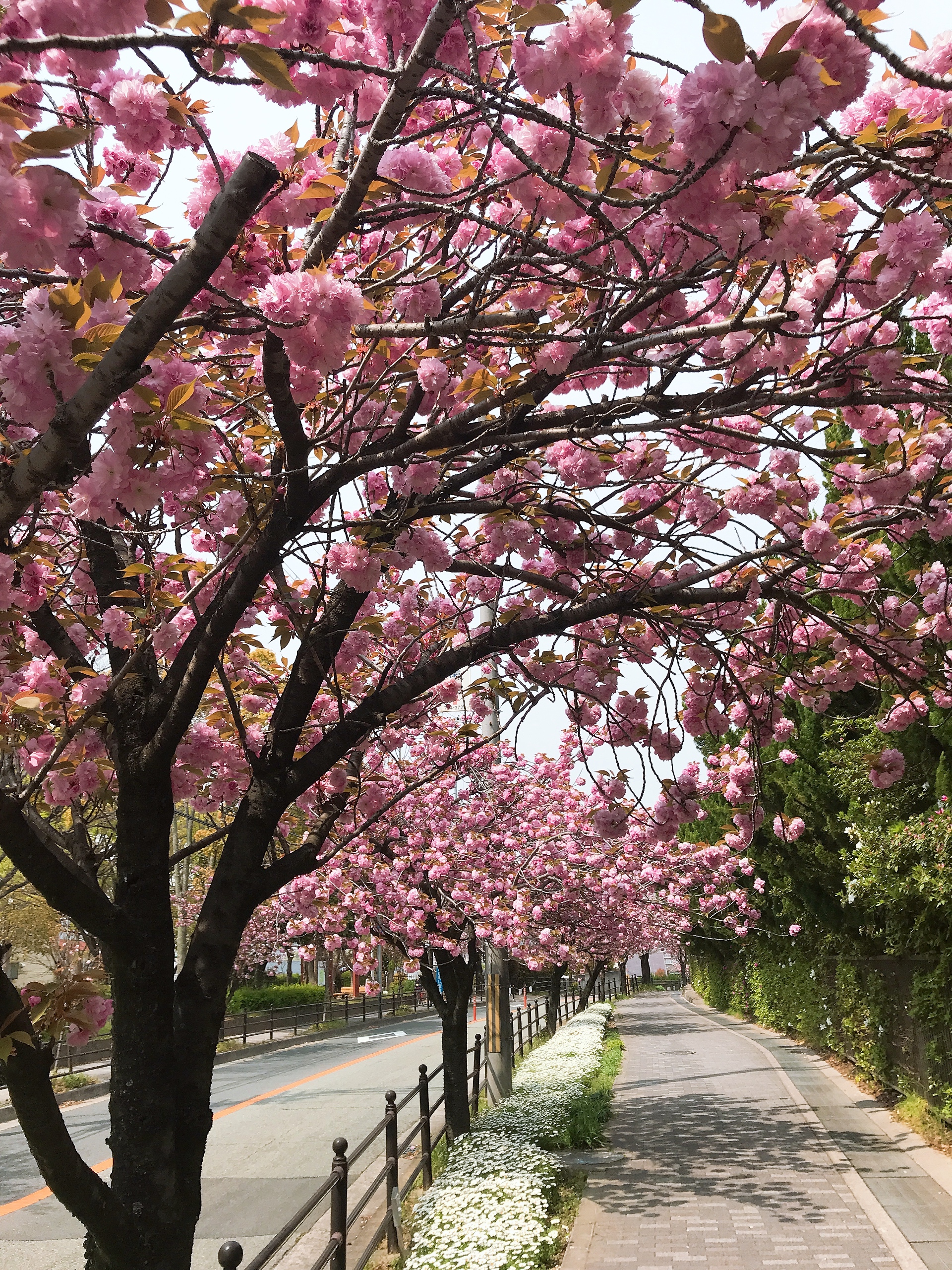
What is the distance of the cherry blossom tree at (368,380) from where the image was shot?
6.20 feet

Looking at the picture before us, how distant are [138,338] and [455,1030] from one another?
972 centimetres

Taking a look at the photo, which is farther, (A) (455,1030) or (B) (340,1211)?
(A) (455,1030)

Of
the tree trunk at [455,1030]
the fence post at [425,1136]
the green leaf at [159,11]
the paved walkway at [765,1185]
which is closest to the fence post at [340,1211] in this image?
the paved walkway at [765,1185]

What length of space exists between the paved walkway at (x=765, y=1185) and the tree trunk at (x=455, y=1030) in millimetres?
1733

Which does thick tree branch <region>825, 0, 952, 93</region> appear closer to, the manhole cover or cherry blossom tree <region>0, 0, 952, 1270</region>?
cherry blossom tree <region>0, 0, 952, 1270</region>

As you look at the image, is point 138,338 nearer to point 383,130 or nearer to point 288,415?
point 383,130

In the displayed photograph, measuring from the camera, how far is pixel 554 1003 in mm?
24922

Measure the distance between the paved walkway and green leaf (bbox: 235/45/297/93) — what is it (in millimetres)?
7218

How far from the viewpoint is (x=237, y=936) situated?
3.27 metres

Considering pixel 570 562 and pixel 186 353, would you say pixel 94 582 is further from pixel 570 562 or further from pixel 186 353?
pixel 570 562

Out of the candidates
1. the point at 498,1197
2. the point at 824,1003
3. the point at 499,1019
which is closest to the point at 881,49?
the point at 498,1197

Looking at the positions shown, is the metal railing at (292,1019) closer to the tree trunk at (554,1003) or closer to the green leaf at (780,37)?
the tree trunk at (554,1003)

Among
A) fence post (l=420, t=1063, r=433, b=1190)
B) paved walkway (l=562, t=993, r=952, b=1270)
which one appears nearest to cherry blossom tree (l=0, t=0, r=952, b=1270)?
paved walkway (l=562, t=993, r=952, b=1270)

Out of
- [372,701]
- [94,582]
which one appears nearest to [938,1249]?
[372,701]
